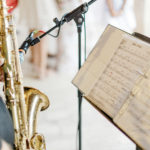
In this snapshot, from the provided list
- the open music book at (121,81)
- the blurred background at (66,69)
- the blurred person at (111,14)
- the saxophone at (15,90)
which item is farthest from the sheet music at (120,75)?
the blurred person at (111,14)

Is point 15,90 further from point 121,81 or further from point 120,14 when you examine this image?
point 120,14

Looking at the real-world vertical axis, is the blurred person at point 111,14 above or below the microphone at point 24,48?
above

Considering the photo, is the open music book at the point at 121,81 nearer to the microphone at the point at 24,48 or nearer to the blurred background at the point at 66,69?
the microphone at the point at 24,48

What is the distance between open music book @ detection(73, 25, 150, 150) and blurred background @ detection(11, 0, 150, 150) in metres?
0.65

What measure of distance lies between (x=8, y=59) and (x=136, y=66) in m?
0.50

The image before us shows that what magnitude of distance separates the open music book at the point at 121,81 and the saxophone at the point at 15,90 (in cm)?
29

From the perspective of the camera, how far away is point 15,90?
4.19 feet

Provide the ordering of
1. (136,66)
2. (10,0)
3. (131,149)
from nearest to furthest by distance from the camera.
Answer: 1. (136,66)
2. (10,0)
3. (131,149)

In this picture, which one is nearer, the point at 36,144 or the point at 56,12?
the point at 36,144

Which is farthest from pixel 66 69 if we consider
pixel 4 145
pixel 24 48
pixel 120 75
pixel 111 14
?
pixel 4 145

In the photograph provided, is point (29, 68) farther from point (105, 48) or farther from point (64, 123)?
point (105, 48)

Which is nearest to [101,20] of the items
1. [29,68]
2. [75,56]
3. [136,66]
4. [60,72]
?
[75,56]

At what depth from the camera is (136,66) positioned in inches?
45.6

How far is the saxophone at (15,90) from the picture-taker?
121 centimetres
